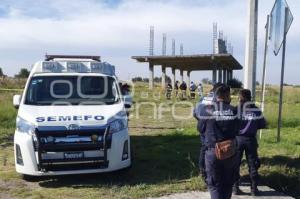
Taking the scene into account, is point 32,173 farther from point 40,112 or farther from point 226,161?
point 226,161

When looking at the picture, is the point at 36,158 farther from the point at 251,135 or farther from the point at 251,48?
the point at 251,48

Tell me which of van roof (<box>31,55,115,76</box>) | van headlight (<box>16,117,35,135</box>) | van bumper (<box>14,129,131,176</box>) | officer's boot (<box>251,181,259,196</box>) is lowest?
officer's boot (<box>251,181,259,196</box>)

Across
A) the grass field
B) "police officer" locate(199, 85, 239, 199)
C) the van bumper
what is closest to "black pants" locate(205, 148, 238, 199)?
"police officer" locate(199, 85, 239, 199)

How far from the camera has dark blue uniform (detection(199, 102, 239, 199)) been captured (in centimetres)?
615

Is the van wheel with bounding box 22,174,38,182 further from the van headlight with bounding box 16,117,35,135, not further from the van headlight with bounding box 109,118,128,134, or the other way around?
the van headlight with bounding box 109,118,128,134

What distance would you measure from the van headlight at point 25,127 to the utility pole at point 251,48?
372 cm

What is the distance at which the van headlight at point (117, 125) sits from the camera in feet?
28.4

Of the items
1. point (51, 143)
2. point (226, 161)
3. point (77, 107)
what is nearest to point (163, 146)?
point (77, 107)

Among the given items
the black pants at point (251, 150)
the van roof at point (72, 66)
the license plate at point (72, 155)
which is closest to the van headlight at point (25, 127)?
the license plate at point (72, 155)

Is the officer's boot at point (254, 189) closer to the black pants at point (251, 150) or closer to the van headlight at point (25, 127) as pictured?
the black pants at point (251, 150)

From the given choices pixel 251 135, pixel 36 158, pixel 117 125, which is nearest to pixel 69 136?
pixel 36 158

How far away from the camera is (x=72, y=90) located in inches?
396

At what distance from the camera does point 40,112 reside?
29.0ft

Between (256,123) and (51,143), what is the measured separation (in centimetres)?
327
